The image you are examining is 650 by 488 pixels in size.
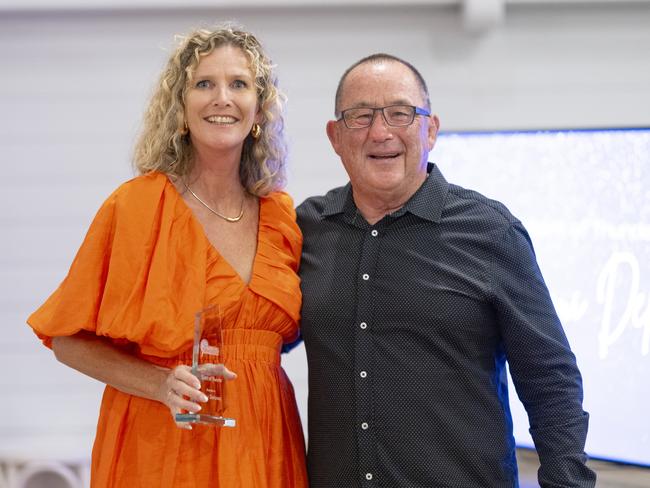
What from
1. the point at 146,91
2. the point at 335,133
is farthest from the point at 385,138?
the point at 146,91

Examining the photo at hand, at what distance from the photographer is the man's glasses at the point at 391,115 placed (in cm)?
220

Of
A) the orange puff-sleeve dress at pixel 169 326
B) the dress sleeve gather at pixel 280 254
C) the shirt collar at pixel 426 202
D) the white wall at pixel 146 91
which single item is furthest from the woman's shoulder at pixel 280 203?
the white wall at pixel 146 91

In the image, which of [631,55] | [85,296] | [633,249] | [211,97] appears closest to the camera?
[85,296]

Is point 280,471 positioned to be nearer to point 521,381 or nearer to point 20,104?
point 521,381

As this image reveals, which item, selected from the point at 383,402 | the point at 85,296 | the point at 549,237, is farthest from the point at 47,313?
the point at 549,237

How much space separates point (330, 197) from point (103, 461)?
2.90ft

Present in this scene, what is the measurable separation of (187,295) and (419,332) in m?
0.55

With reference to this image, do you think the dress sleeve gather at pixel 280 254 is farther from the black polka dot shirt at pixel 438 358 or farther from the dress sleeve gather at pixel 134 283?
the dress sleeve gather at pixel 134 283

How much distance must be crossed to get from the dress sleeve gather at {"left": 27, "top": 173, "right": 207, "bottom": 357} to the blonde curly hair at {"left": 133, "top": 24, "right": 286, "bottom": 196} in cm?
16

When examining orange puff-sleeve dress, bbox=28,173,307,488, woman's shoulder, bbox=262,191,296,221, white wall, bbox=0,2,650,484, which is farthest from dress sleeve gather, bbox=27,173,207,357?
white wall, bbox=0,2,650,484

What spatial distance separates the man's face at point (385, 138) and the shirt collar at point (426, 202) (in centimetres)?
3

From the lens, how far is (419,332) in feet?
6.82

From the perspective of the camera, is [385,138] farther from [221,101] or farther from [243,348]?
[243,348]

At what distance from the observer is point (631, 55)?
365 centimetres
